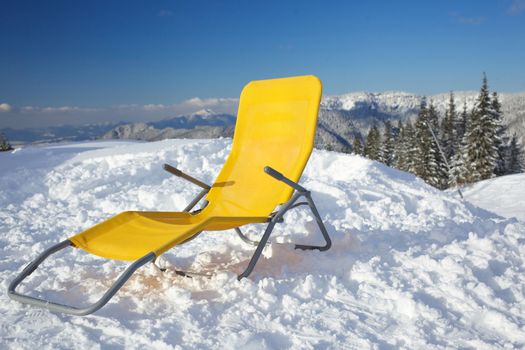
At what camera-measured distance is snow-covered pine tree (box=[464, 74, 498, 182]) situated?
24547 mm

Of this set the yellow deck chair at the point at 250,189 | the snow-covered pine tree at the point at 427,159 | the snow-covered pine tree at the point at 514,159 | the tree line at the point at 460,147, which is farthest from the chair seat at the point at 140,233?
the snow-covered pine tree at the point at 514,159

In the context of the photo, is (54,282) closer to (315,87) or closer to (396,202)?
(315,87)

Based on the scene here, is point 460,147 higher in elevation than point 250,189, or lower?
lower

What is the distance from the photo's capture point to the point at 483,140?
24.8 meters

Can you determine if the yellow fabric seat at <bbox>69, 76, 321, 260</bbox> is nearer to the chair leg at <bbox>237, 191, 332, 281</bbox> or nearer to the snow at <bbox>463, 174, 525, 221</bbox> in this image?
the chair leg at <bbox>237, 191, 332, 281</bbox>

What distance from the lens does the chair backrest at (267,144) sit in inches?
141

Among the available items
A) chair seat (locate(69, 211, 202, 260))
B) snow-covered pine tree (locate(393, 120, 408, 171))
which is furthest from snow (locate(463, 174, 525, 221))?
snow-covered pine tree (locate(393, 120, 408, 171))

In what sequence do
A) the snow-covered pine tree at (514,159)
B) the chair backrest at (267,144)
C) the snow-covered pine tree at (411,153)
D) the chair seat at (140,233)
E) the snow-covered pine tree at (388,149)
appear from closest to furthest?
the chair seat at (140,233)
the chair backrest at (267,144)
the snow-covered pine tree at (411,153)
the snow-covered pine tree at (514,159)
the snow-covered pine tree at (388,149)

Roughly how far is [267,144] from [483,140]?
971 inches

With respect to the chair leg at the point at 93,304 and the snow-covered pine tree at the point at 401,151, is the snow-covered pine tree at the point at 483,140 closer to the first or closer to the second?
the snow-covered pine tree at the point at 401,151

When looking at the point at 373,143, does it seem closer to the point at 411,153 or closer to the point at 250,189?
the point at 411,153

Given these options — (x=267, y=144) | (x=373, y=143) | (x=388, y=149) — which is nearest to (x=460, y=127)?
(x=388, y=149)

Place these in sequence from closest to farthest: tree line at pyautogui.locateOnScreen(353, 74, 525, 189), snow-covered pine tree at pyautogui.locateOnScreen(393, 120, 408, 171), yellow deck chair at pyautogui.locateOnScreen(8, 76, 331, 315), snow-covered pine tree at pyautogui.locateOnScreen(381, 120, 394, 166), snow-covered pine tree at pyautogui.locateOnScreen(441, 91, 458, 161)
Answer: yellow deck chair at pyautogui.locateOnScreen(8, 76, 331, 315) < tree line at pyautogui.locateOnScreen(353, 74, 525, 189) < snow-covered pine tree at pyautogui.locateOnScreen(441, 91, 458, 161) < snow-covered pine tree at pyautogui.locateOnScreen(393, 120, 408, 171) < snow-covered pine tree at pyautogui.locateOnScreen(381, 120, 394, 166)

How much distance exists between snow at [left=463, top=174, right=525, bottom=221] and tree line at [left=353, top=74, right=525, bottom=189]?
263 inches
